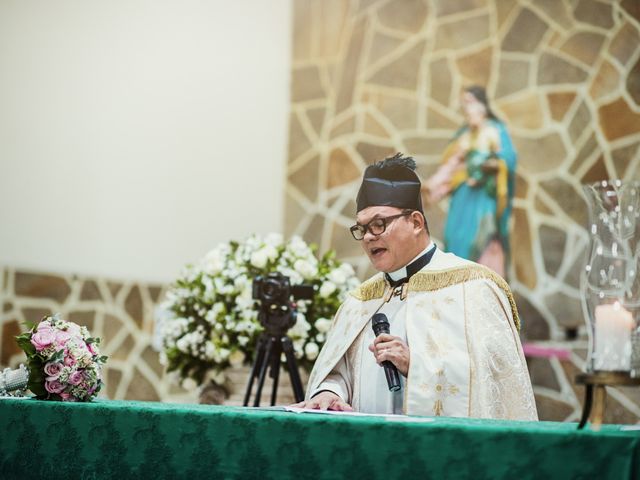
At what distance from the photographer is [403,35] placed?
27.7 feet

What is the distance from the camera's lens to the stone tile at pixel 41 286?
22.9 ft

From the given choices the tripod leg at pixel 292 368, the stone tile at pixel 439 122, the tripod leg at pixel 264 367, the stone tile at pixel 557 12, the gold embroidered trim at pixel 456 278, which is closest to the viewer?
the gold embroidered trim at pixel 456 278

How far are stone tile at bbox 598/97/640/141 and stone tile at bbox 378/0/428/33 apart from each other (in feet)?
5.79

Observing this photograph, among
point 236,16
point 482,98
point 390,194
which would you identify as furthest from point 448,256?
point 236,16

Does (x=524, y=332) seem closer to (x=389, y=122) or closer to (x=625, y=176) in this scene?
(x=625, y=176)

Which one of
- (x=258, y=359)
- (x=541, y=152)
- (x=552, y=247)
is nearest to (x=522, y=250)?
(x=552, y=247)

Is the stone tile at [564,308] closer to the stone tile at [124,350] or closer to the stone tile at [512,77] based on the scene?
the stone tile at [512,77]

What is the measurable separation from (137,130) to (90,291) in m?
1.42

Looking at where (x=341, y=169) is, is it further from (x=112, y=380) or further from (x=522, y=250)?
(x=112, y=380)

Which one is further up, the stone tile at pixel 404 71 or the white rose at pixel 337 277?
the stone tile at pixel 404 71

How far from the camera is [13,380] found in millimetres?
3318

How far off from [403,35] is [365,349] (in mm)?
5047

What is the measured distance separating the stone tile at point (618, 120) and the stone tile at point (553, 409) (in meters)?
2.18

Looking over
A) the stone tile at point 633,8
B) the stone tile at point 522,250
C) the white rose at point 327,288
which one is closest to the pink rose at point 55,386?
the white rose at point 327,288
